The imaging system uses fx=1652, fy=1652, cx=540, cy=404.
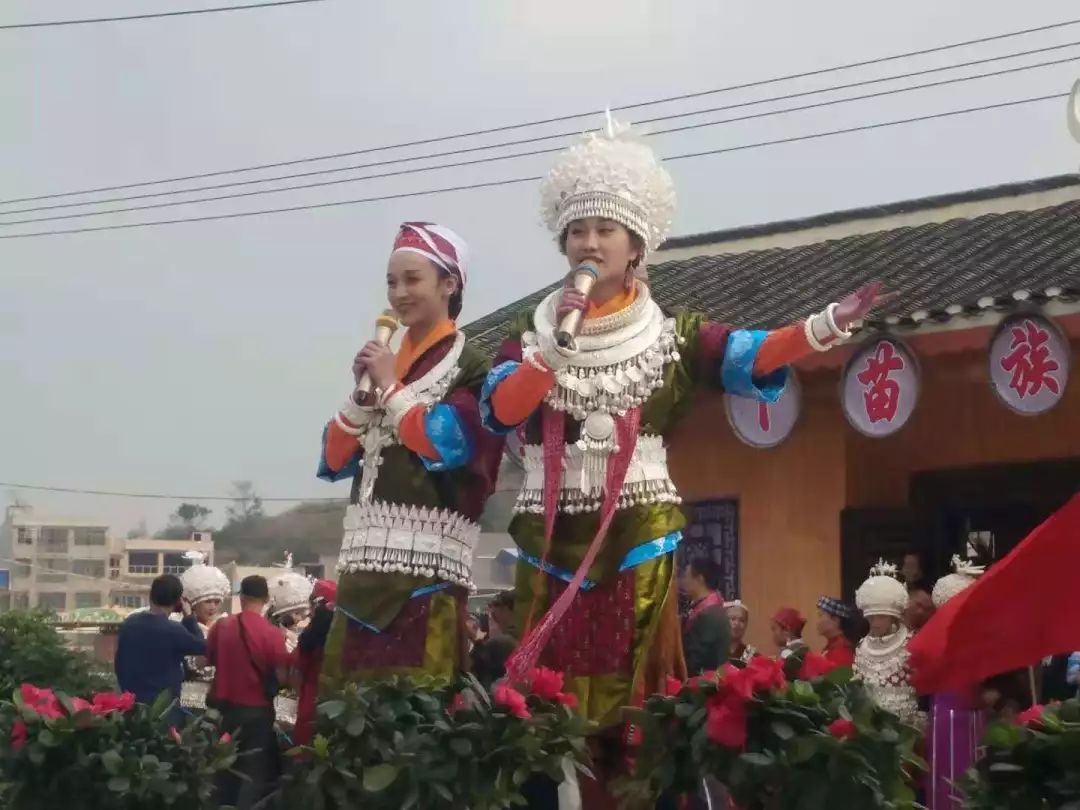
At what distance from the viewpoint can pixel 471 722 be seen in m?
3.61

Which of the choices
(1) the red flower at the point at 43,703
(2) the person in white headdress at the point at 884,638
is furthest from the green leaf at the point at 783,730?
(2) the person in white headdress at the point at 884,638

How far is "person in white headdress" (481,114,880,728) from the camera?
13.3 feet

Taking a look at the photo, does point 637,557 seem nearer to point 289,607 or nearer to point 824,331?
point 824,331

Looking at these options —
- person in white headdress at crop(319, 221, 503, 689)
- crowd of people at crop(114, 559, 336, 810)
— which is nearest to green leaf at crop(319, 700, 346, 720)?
person in white headdress at crop(319, 221, 503, 689)

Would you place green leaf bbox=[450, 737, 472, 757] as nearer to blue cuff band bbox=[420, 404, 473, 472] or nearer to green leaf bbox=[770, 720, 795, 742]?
green leaf bbox=[770, 720, 795, 742]

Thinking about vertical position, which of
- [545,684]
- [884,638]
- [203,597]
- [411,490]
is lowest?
[545,684]

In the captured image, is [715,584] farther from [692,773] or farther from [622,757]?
[692,773]

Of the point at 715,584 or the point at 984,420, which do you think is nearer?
the point at 715,584

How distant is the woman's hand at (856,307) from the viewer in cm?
390

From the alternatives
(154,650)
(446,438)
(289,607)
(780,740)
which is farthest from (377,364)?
(289,607)

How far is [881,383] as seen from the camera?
7.38 meters

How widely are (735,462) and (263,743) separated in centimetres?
351

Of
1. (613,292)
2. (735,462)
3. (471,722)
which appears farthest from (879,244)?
(471,722)

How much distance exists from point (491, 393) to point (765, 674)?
1099mm
